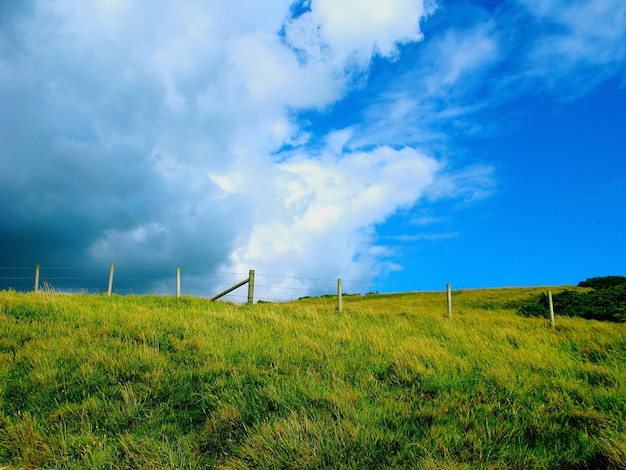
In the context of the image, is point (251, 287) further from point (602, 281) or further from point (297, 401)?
point (602, 281)

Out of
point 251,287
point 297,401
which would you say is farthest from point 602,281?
point 297,401

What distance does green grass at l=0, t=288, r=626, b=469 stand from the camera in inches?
167

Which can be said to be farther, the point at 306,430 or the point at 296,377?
the point at 296,377

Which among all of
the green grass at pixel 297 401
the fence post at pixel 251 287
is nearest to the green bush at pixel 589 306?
the green grass at pixel 297 401

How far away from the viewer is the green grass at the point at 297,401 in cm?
424

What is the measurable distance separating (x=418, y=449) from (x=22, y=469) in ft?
14.5

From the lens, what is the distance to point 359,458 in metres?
4.02

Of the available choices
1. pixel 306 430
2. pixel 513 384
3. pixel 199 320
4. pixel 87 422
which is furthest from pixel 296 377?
pixel 199 320

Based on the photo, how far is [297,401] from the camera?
17.7ft

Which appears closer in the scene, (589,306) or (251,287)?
(251,287)

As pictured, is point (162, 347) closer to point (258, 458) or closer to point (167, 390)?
point (167, 390)

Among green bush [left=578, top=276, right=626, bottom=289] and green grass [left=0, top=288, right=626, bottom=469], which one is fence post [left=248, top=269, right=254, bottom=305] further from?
green bush [left=578, top=276, right=626, bottom=289]

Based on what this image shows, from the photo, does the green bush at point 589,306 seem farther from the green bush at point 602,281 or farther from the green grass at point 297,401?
the green grass at point 297,401

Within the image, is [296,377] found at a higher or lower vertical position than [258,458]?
higher
